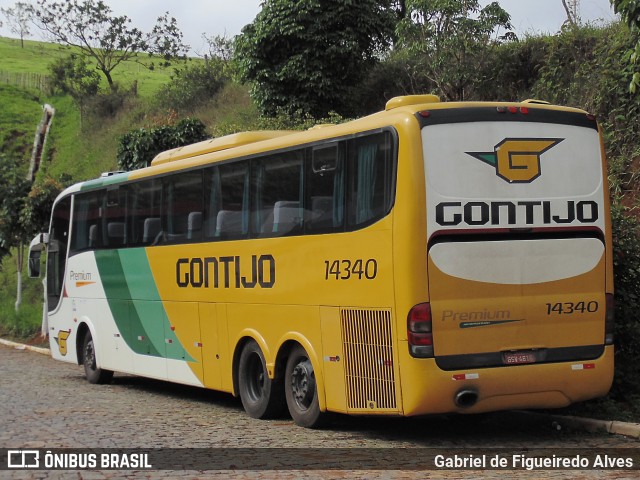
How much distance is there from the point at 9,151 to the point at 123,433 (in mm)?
47872

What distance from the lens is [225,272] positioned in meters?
13.4

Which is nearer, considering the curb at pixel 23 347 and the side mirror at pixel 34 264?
the side mirror at pixel 34 264

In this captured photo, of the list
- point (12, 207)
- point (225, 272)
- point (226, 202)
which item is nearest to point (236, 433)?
point (225, 272)

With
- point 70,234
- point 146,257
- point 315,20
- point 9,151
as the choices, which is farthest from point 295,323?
point 9,151

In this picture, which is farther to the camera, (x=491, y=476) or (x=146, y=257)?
(x=146, y=257)

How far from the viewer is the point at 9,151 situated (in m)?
56.2

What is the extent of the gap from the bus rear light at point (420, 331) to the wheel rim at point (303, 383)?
1.95 meters

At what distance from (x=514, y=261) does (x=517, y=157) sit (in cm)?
103

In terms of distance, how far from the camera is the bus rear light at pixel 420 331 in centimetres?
976

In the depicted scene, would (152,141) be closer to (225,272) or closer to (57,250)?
(57,250)

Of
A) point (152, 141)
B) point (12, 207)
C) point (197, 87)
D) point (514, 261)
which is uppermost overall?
point (197, 87)

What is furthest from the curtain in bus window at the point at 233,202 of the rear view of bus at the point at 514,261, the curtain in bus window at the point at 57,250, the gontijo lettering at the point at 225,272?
the curtain in bus window at the point at 57,250

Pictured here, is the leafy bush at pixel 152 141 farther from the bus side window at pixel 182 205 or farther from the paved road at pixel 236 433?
the paved road at pixel 236 433

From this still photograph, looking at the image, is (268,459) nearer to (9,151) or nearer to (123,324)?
(123,324)
